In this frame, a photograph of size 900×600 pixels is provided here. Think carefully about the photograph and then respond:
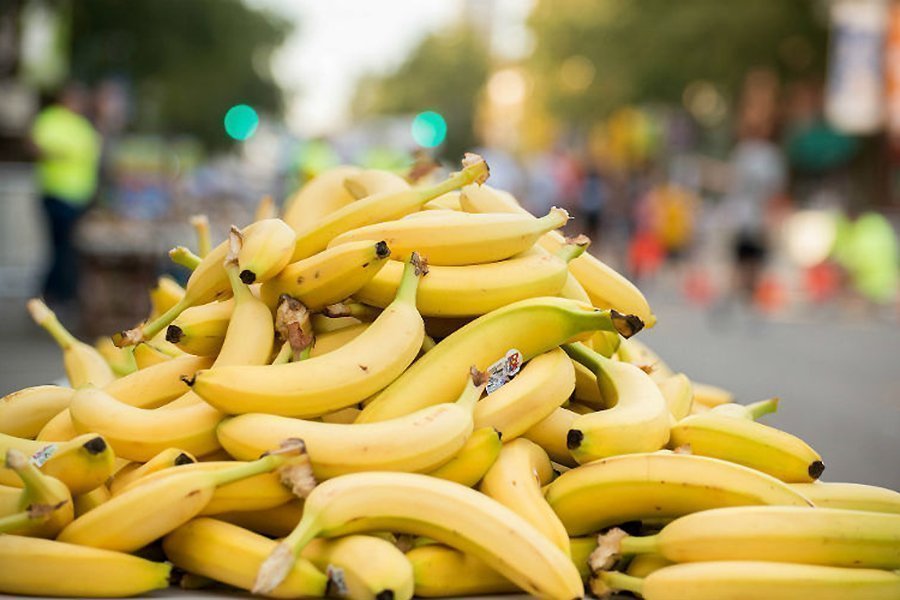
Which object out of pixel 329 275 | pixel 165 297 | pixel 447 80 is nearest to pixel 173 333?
pixel 329 275

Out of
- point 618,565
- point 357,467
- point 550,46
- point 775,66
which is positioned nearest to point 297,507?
point 357,467

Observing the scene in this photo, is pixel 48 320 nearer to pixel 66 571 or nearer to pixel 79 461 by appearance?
pixel 79 461

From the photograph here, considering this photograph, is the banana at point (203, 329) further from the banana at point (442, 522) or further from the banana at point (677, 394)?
the banana at point (677, 394)

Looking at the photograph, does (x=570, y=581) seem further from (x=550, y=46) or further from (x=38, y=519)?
(x=550, y=46)

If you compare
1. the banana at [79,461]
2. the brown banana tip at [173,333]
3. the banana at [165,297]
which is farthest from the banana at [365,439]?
the banana at [165,297]

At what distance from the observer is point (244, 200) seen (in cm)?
3984

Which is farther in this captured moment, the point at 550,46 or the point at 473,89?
the point at 473,89

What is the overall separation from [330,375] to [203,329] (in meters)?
0.48

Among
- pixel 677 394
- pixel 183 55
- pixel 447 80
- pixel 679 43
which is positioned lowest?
pixel 447 80

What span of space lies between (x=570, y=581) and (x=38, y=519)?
3.38 ft

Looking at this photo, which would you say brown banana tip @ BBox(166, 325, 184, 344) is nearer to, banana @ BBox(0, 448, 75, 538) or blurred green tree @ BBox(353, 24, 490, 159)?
banana @ BBox(0, 448, 75, 538)

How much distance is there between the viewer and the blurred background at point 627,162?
12.1 m

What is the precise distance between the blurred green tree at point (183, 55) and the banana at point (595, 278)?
84.9 feet

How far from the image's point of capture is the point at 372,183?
3.80 m
